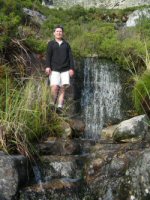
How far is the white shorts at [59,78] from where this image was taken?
26.6 feet

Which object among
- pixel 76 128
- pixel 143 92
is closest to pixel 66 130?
pixel 76 128

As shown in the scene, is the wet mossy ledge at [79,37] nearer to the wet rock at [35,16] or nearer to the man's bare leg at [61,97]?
the wet rock at [35,16]

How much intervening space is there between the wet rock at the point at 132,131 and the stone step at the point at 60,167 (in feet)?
4.84

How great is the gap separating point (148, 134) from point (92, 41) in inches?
176

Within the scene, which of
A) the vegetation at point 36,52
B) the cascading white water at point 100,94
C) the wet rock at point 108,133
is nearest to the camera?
the vegetation at point 36,52

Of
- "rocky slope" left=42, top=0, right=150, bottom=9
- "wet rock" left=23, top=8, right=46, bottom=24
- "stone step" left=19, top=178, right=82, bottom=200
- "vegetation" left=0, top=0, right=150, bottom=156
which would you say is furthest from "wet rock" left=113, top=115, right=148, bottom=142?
"rocky slope" left=42, top=0, right=150, bottom=9

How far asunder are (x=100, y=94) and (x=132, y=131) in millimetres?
2748

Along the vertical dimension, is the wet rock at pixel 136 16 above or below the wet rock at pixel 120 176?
above

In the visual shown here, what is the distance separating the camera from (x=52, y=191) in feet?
17.6

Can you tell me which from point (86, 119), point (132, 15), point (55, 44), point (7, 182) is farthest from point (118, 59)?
point (132, 15)

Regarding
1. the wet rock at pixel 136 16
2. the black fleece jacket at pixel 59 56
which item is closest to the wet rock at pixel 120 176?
the black fleece jacket at pixel 59 56

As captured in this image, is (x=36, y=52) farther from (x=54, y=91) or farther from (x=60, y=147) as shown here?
(x=60, y=147)

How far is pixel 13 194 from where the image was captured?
17.1 feet

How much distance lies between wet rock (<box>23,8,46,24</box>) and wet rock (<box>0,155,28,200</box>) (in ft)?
26.7
